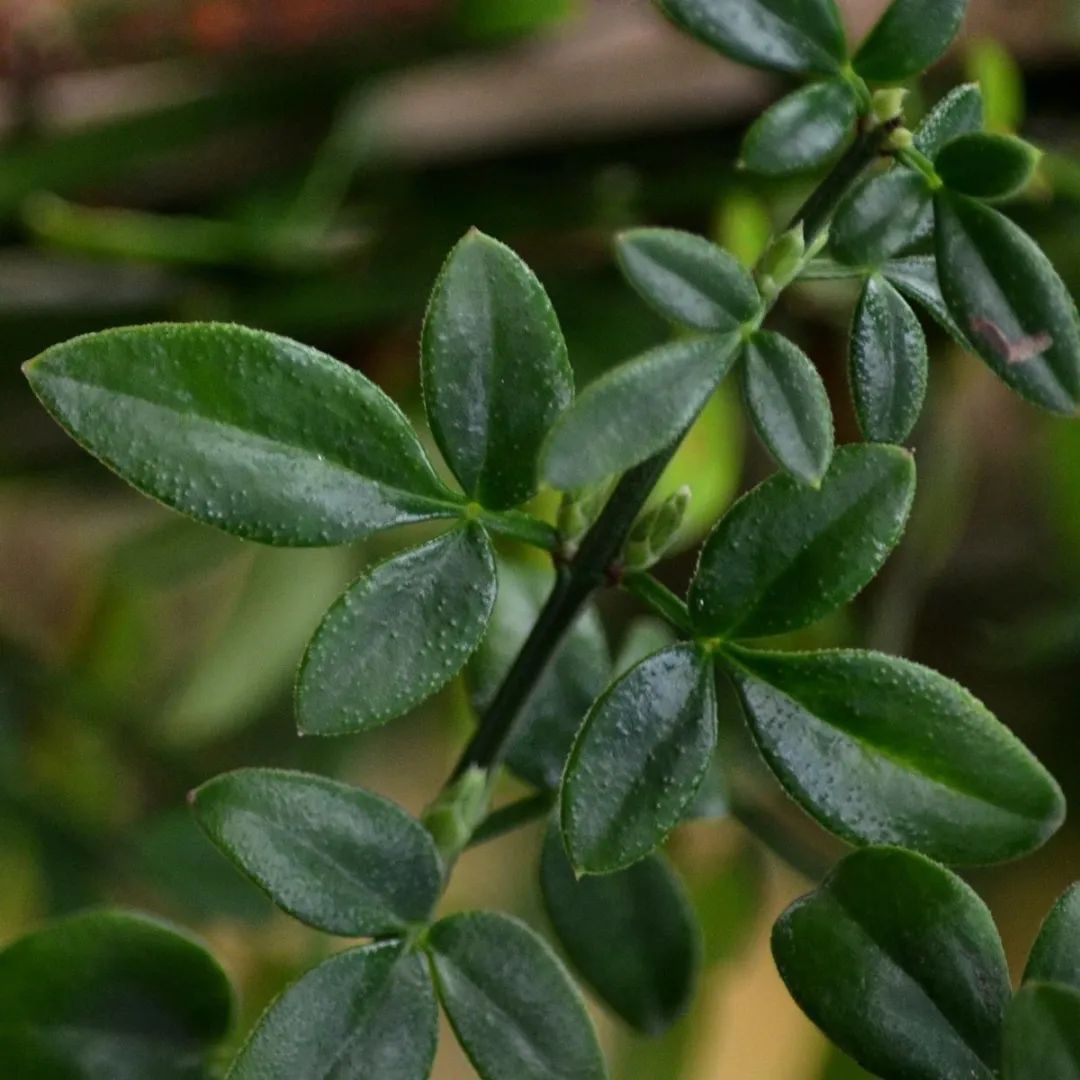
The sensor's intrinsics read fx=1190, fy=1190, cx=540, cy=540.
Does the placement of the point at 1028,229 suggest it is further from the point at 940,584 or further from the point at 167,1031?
the point at 167,1031

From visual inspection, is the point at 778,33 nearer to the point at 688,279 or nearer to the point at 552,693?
the point at 688,279

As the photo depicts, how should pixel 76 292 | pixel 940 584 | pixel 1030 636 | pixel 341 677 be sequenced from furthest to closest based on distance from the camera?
pixel 940 584 → pixel 76 292 → pixel 1030 636 → pixel 341 677

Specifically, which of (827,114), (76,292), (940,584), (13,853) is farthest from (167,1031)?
(940,584)

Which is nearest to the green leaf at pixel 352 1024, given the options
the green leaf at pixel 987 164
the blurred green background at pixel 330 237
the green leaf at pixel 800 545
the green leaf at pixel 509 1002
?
the green leaf at pixel 509 1002

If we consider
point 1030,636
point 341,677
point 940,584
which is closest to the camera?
point 341,677

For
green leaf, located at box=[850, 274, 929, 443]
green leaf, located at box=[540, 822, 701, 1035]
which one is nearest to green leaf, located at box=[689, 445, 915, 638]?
green leaf, located at box=[850, 274, 929, 443]
